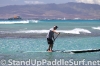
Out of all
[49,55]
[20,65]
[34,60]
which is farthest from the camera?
[49,55]

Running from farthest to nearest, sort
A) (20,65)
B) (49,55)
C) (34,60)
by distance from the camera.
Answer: (49,55) → (34,60) → (20,65)

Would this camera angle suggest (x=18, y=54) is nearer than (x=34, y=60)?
No

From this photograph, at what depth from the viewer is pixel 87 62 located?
1638 cm

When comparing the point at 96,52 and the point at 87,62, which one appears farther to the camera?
the point at 96,52

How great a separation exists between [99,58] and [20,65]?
4180 millimetres

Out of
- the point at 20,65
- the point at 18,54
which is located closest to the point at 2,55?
the point at 18,54

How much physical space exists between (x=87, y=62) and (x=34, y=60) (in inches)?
98.8

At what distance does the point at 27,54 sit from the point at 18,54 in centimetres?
48

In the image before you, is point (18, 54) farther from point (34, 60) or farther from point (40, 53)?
point (34, 60)

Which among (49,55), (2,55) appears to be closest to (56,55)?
(49,55)

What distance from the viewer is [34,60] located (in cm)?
1703

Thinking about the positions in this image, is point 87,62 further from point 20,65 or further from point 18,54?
point 18,54

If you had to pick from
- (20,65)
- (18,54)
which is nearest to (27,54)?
(18,54)

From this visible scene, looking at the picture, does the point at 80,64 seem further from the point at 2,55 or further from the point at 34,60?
the point at 2,55
